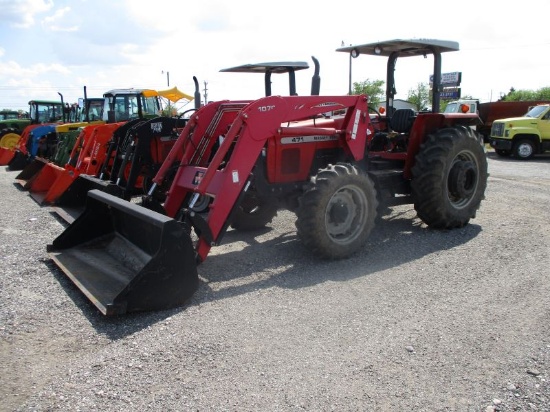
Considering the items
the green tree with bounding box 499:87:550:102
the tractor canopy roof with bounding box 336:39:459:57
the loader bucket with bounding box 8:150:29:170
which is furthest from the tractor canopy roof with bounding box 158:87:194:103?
the green tree with bounding box 499:87:550:102

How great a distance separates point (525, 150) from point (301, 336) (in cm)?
1701

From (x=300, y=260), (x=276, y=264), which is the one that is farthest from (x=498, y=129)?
(x=276, y=264)

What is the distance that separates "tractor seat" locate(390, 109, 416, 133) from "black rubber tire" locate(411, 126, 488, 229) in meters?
0.54

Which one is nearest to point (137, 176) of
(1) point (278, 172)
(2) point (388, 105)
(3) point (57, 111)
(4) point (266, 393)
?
(1) point (278, 172)

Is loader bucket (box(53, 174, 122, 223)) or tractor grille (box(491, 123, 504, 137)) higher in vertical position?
tractor grille (box(491, 123, 504, 137))

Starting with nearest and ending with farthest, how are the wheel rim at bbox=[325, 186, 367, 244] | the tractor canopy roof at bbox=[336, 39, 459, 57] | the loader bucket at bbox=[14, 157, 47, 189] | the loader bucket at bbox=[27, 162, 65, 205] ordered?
the wheel rim at bbox=[325, 186, 367, 244] → the tractor canopy roof at bbox=[336, 39, 459, 57] → the loader bucket at bbox=[27, 162, 65, 205] → the loader bucket at bbox=[14, 157, 47, 189]

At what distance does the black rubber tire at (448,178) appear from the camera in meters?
6.52

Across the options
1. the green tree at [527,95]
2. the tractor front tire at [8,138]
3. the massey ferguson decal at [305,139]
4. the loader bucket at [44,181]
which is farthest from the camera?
the green tree at [527,95]

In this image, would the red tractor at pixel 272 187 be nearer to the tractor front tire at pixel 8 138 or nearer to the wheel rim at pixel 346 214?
the wheel rim at pixel 346 214

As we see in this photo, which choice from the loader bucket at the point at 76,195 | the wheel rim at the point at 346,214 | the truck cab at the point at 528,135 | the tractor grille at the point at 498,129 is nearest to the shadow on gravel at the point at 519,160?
the truck cab at the point at 528,135

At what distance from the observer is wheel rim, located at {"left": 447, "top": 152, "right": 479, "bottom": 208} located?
6824 millimetres

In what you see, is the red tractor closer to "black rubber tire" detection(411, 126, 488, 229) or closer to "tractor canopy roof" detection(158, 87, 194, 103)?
"black rubber tire" detection(411, 126, 488, 229)

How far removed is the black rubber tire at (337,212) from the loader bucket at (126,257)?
4.90 feet

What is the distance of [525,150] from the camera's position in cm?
1805
